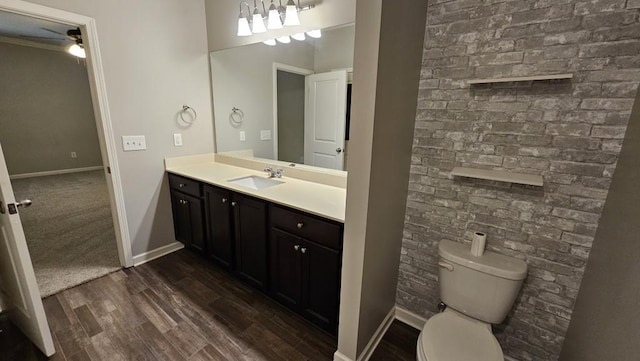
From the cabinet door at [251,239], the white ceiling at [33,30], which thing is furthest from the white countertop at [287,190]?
the white ceiling at [33,30]

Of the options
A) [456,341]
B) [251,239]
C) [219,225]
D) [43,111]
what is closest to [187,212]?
[219,225]

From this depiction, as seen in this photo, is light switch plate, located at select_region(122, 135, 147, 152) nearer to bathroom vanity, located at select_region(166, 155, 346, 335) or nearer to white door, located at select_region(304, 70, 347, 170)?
bathroom vanity, located at select_region(166, 155, 346, 335)

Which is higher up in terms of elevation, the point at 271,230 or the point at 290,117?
the point at 290,117

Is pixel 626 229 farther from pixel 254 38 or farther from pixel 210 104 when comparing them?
pixel 210 104

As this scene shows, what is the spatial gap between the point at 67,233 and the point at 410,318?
3750 millimetres

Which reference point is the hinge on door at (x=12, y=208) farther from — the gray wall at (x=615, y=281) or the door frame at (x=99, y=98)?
the gray wall at (x=615, y=281)

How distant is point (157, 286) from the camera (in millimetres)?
2180

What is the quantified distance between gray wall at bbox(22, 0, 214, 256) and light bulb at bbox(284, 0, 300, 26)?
117 cm

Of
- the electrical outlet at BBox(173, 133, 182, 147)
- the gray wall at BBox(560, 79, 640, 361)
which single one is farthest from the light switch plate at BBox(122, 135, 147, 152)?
the gray wall at BBox(560, 79, 640, 361)

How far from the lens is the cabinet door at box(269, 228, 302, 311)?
1.71 metres

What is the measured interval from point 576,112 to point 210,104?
2.90 m

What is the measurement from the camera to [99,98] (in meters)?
2.06

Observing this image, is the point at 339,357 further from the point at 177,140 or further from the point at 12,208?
the point at 177,140

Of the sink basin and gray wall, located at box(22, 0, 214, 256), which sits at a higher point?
gray wall, located at box(22, 0, 214, 256)
